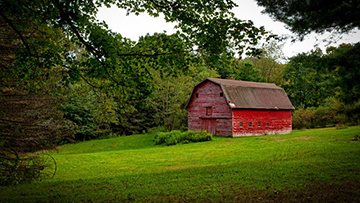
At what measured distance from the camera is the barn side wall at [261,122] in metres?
31.5

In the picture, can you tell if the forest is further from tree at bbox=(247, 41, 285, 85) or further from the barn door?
tree at bbox=(247, 41, 285, 85)

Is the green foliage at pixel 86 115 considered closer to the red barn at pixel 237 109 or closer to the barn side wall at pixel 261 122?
the red barn at pixel 237 109

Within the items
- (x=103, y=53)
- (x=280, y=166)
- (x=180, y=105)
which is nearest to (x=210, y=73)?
(x=180, y=105)

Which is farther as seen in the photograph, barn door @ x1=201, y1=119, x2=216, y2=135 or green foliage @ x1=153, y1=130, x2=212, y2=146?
barn door @ x1=201, y1=119, x2=216, y2=135

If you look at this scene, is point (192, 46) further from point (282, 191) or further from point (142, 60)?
point (282, 191)

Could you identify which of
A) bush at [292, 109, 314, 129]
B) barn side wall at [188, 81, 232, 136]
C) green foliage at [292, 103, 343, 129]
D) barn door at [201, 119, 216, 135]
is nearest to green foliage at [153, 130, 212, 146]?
barn side wall at [188, 81, 232, 136]

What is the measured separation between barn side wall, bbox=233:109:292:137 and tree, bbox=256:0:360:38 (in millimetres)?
23791

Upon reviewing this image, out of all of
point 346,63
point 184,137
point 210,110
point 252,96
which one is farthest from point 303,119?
point 346,63

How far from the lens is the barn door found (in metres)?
33.0

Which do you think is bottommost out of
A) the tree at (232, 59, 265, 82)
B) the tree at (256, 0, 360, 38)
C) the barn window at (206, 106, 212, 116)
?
the barn window at (206, 106, 212, 116)

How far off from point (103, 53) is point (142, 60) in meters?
1.46

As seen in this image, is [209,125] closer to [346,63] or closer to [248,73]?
[248,73]

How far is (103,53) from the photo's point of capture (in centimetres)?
872

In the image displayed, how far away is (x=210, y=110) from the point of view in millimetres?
33656
